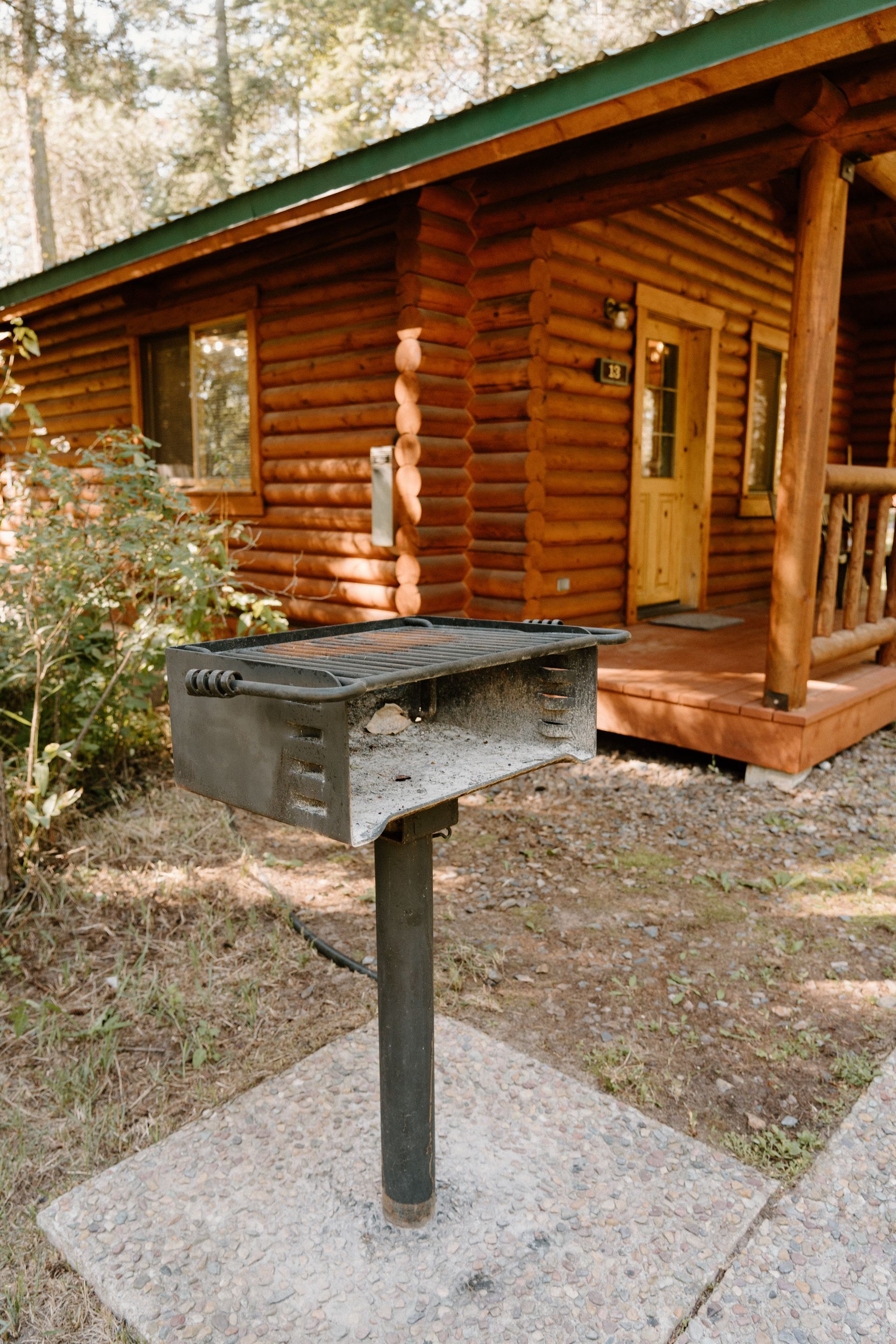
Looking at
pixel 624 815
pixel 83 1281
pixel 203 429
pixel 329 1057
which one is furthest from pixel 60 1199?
pixel 203 429

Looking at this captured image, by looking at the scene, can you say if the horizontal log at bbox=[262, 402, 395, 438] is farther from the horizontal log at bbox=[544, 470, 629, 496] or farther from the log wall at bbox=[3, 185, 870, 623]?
the horizontal log at bbox=[544, 470, 629, 496]

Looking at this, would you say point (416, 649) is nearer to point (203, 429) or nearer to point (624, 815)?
point (624, 815)

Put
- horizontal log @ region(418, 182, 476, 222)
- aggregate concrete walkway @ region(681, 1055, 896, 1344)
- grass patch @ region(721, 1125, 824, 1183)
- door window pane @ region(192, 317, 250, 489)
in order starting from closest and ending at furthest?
aggregate concrete walkway @ region(681, 1055, 896, 1344) → grass patch @ region(721, 1125, 824, 1183) → horizontal log @ region(418, 182, 476, 222) → door window pane @ region(192, 317, 250, 489)

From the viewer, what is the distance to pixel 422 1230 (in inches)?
73.9

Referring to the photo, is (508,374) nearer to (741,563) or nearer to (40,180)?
(741,563)

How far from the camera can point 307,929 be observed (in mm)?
3279

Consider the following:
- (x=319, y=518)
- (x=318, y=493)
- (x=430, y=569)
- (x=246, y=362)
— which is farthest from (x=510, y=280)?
(x=246, y=362)

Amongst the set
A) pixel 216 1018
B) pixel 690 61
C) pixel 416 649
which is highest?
pixel 690 61

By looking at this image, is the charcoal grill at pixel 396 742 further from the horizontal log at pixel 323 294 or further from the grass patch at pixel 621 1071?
the horizontal log at pixel 323 294

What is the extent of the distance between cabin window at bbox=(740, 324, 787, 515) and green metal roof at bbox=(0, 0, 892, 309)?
4.50m

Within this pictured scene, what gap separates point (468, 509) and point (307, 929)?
335 cm

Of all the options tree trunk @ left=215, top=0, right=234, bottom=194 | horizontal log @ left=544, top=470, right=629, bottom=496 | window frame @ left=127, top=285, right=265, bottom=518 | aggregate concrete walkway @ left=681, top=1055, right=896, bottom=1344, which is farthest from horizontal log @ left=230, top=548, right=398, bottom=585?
tree trunk @ left=215, top=0, right=234, bottom=194

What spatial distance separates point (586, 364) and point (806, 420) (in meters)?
2.31

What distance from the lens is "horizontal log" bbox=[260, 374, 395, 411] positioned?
5.93m
